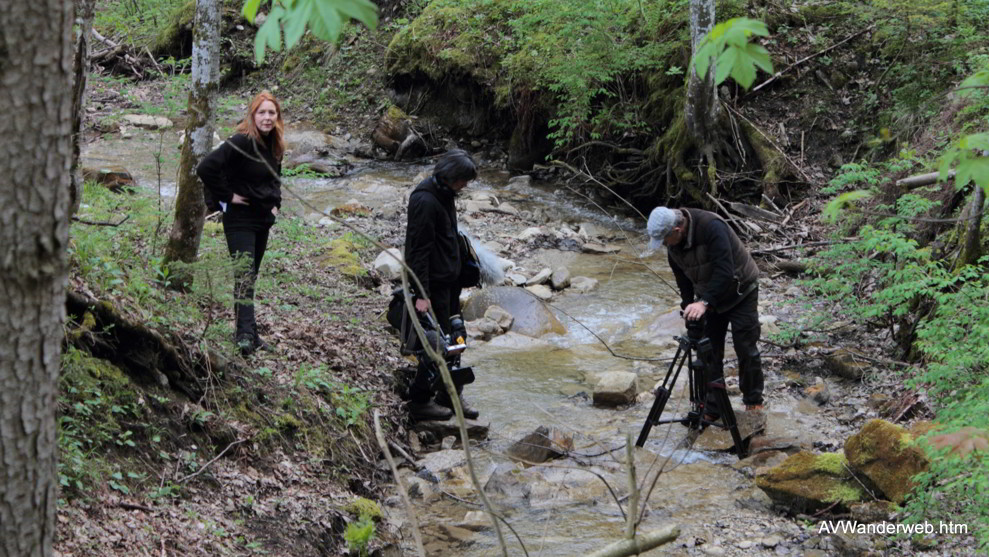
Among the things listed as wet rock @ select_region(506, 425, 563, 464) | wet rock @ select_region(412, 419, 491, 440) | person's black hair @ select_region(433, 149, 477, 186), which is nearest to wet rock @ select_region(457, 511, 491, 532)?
wet rock @ select_region(506, 425, 563, 464)

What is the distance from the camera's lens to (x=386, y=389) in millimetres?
6496

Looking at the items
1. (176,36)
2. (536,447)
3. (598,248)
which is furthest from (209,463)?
(176,36)

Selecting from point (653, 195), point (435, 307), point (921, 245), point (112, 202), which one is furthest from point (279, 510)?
point (653, 195)

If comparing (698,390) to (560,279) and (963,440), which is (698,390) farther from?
(560,279)

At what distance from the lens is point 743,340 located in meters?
6.17

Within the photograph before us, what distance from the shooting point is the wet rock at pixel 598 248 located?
12.3 m

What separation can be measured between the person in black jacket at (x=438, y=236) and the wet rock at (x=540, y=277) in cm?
453

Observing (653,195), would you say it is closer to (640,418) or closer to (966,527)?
(640,418)

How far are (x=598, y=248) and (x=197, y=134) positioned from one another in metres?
7.18

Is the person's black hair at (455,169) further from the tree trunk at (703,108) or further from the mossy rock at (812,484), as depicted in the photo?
the tree trunk at (703,108)

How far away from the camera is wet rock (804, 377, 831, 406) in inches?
274

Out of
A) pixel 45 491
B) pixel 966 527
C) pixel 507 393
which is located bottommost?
pixel 507 393

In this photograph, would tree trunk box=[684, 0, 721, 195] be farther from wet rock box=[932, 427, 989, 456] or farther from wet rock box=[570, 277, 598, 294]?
wet rock box=[932, 427, 989, 456]

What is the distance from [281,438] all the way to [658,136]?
10.1 metres
